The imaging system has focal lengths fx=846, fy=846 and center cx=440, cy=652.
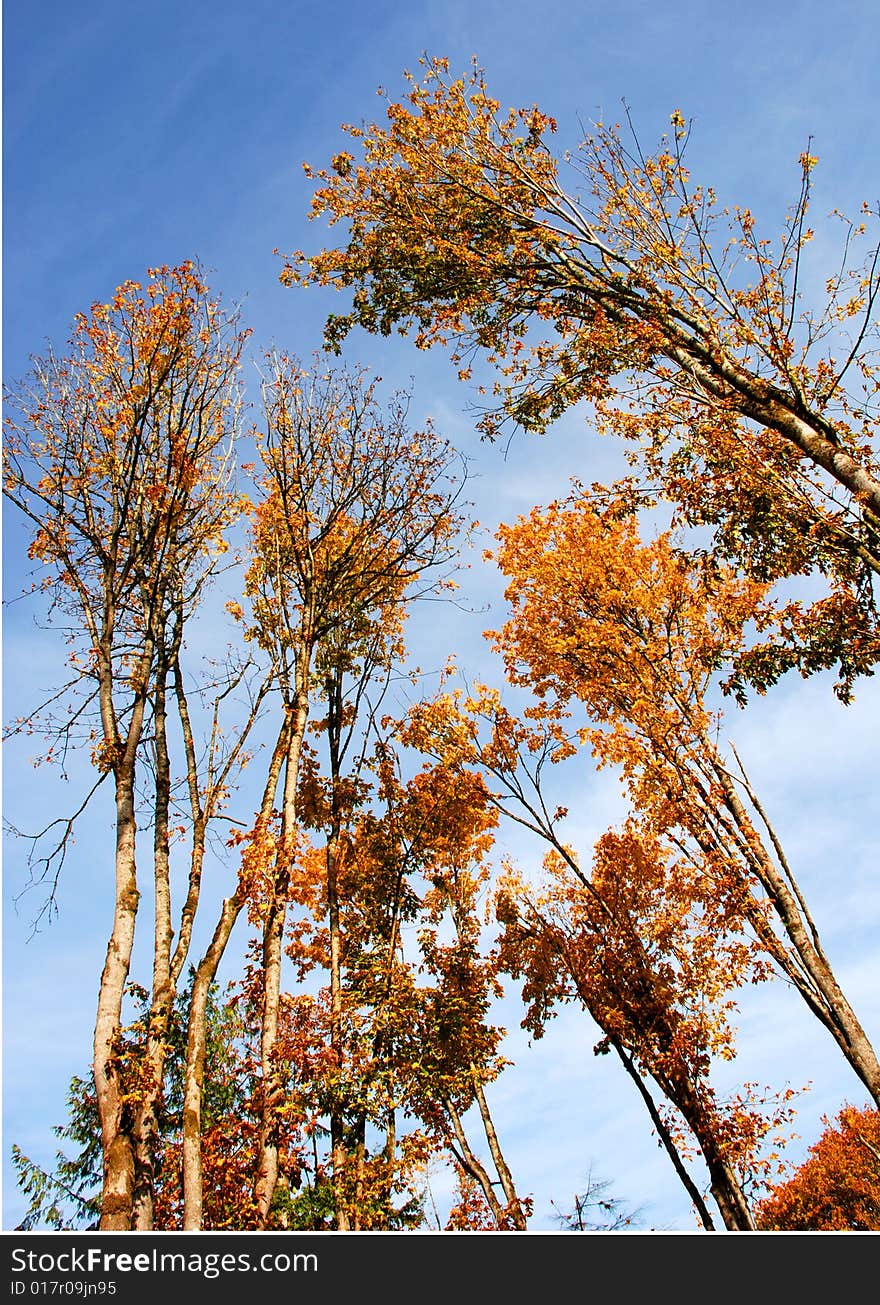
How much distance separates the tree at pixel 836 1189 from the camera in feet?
81.8

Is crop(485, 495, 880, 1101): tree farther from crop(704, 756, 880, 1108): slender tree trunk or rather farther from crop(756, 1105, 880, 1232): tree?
crop(756, 1105, 880, 1232): tree

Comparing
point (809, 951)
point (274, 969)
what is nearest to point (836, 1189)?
point (809, 951)

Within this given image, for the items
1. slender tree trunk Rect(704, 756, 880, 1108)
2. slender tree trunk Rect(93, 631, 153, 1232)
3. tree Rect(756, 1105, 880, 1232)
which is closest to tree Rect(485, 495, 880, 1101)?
slender tree trunk Rect(704, 756, 880, 1108)

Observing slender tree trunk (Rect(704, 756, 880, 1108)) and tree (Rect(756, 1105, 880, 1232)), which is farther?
tree (Rect(756, 1105, 880, 1232))

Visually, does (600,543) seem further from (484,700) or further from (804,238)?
(804,238)

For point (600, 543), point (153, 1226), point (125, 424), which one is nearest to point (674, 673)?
Answer: point (600, 543)

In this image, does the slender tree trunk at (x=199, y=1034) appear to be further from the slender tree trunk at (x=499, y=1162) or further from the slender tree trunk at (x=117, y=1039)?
the slender tree trunk at (x=499, y=1162)

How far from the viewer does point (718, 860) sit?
1047cm

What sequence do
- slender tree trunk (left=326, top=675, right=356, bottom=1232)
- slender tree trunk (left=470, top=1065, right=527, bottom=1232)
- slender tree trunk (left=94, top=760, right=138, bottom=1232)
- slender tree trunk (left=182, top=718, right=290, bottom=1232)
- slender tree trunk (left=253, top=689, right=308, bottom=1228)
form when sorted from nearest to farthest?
slender tree trunk (left=94, top=760, right=138, bottom=1232) < slender tree trunk (left=182, top=718, right=290, bottom=1232) < slender tree trunk (left=253, top=689, right=308, bottom=1228) < slender tree trunk (left=326, top=675, right=356, bottom=1232) < slender tree trunk (left=470, top=1065, right=527, bottom=1232)

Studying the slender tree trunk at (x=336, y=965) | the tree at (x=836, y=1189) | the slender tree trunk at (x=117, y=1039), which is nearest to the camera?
the slender tree trunk at (x=117, y=1039)

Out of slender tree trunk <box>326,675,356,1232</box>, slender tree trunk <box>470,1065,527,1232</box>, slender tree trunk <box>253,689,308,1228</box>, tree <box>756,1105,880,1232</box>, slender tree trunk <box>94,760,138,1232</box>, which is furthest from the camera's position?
tree <box>756,1105,880,1232</box>

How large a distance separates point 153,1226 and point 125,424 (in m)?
9.05

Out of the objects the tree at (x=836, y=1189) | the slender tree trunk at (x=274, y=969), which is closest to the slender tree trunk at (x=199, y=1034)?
the slender tree trunk at (x=274, y=969)

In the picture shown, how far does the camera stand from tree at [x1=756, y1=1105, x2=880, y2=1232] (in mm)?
24938
